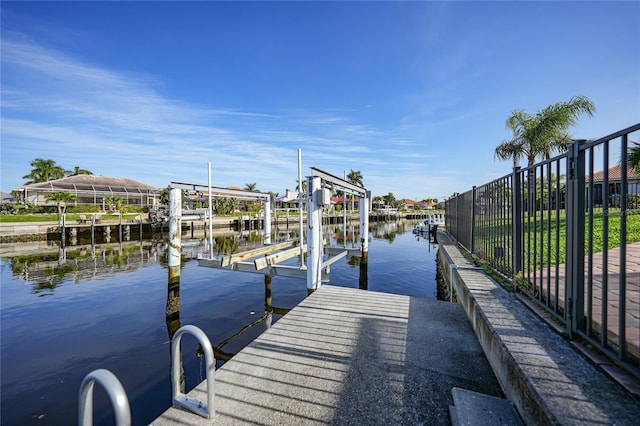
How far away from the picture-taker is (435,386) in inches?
110

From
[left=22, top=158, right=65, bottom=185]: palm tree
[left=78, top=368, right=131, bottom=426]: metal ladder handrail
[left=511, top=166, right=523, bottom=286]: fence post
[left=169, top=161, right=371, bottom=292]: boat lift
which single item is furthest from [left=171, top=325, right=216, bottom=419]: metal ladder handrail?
[left=22, top=158, right=65, bottom=185]: palm tree

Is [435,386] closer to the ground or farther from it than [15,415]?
farther from it

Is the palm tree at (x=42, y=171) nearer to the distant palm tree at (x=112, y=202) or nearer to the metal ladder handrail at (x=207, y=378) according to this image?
the distant palm tree at (x=112, y=202)

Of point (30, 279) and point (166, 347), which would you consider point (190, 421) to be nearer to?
point (166, 347)

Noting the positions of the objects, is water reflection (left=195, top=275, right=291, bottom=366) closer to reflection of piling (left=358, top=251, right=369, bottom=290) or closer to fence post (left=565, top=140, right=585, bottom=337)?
reflection of piling (left=358, top=251, right=369, bottom=290)

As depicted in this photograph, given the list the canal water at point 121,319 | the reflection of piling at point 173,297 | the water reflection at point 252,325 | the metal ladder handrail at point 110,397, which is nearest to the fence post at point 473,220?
the canal water at point 121,319

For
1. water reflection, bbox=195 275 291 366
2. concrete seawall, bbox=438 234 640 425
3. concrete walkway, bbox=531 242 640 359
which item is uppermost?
concrete walkway, bbox=531 242 640 359

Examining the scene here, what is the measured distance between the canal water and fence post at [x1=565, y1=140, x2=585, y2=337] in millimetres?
5587

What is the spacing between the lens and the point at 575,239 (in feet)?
8.64

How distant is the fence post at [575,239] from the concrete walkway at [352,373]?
0.97 meters

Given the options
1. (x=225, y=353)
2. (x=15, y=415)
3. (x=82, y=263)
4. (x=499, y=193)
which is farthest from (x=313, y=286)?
(x=82, y=263)

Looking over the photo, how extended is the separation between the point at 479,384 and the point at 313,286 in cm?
402

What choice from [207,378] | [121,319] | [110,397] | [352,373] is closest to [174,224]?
[121,319]

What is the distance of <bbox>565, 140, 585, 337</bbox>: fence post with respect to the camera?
2.60 m
